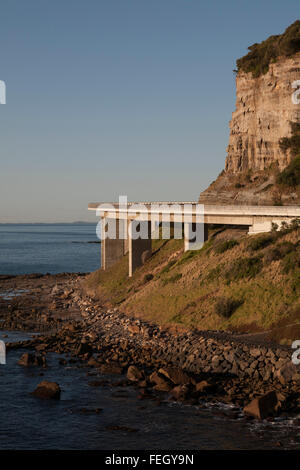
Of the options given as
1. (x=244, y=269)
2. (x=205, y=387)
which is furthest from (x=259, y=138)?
(x=205, y=387)

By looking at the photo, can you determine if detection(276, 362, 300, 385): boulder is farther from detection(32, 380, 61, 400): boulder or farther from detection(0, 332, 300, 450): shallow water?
detection(32, 380, 61, 400): boulder

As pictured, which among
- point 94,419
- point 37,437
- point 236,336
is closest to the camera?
point 37,437

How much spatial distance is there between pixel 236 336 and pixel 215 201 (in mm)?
36856

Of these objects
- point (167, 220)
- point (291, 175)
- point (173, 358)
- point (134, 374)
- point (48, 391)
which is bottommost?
point (48, 391)

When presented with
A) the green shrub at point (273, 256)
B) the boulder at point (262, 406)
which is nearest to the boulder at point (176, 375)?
the boulder at point (262, 406)

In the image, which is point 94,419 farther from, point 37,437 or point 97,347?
point 97,347

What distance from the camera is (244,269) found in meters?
48.8

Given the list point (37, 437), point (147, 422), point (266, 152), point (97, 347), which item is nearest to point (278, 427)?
point (147, 422)

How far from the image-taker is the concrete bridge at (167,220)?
54.2m

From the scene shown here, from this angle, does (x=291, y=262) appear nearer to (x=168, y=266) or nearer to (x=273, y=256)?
(x=273, y=256)

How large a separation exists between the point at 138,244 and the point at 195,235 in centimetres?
1006

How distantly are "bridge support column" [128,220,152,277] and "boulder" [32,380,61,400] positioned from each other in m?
37.7
